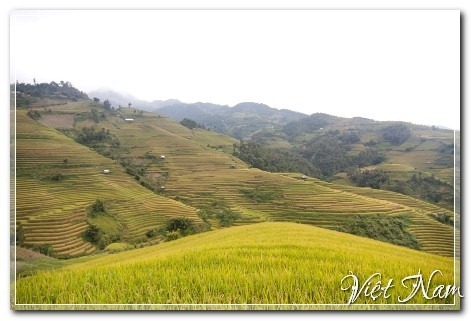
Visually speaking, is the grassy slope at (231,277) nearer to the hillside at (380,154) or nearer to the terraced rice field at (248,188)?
the hillside at (380,154)

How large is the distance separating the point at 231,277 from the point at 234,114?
860cm

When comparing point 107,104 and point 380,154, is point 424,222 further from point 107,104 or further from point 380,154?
point 107,104

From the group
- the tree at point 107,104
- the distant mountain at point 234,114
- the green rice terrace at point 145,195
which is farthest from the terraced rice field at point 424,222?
the tree at point 107,104

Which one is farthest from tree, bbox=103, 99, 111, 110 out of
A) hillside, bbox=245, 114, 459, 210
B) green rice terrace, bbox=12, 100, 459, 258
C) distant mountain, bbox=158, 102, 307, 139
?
hillside, bbox=245, 114, 459, 210

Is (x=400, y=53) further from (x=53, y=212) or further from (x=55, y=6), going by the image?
(x=53, y=212)

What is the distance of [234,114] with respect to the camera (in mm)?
11078

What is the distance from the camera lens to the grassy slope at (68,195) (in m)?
3.98

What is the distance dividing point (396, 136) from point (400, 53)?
1324mm

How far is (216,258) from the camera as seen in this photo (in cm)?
318

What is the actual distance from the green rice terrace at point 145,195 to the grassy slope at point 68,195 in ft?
0.06

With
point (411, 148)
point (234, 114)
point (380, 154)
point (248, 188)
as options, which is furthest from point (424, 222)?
point (234, 114)

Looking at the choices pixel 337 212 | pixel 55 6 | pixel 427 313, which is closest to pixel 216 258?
pixel 427 313

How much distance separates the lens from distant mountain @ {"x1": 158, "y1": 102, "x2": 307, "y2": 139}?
22.1 ft

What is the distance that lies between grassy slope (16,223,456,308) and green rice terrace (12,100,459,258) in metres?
0.98
